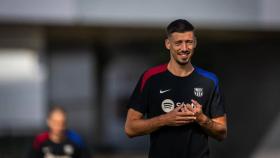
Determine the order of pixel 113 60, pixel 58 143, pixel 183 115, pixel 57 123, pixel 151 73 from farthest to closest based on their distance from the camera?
pixel 113 60
pixel 58 143
pixel 57 123
pixel 151 73
pixel 183 115

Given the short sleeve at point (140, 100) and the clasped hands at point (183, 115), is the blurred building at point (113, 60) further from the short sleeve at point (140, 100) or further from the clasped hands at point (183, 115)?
the clasped hands at point (183, 115)

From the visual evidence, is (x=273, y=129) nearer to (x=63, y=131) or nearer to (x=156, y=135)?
(x=63, y=131)

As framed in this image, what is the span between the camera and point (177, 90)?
4.50m

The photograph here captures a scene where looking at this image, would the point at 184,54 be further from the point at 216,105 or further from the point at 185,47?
the point at 216,105

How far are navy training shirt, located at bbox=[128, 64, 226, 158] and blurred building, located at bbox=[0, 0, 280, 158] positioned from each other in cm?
886

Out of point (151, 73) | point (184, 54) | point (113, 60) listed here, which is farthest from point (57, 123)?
point (113, 60)

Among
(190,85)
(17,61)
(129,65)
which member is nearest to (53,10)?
(17,61)

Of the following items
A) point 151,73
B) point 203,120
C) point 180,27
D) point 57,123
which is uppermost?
point 180,27

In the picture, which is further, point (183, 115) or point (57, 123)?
point (57, 123)

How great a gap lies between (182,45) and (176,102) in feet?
1.18

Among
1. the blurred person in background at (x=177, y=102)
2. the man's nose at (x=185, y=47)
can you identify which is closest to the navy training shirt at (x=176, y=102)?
the blurred person in background at (x=177, y=102)

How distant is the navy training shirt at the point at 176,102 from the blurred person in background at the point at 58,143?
4106 millimetres

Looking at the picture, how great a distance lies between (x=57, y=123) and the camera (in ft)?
28.2

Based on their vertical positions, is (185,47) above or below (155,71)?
above
